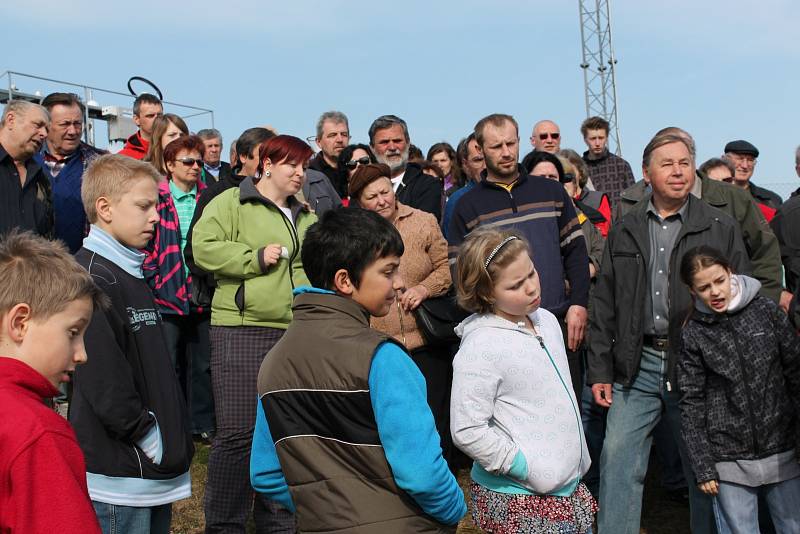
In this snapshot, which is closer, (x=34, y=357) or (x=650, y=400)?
(x=34, y=357)

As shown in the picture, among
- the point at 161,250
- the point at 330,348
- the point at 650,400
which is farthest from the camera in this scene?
the point at 161,250

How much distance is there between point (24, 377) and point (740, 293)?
329 cm

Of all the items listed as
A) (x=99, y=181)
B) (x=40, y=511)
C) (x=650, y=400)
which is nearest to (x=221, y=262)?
(x=99, y=181)

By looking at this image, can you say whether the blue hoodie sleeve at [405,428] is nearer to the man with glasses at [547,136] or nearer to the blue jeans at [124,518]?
the blue jeans at [124,518]

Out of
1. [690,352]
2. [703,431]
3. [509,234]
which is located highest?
[509,234]

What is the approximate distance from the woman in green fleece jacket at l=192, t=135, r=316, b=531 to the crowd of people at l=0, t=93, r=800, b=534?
13mm

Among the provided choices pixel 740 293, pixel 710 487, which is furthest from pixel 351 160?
pixel 710 487

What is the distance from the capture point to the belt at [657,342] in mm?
4398

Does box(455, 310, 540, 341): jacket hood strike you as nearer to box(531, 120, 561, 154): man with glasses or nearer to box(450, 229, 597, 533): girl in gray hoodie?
box(450, 229, 597, 533): girl in gray hoodie

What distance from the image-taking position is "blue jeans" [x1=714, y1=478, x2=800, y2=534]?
13.1 feet

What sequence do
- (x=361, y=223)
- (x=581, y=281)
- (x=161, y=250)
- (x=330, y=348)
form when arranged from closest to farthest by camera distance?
1. (x=330, y=348)
2. (x=361, y=223)
3. (x=581, y=281)
4. (x=161, y=250)

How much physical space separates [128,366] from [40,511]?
116 centimetres

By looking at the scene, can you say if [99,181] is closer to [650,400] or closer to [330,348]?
[330,348]

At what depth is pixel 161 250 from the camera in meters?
6.06
